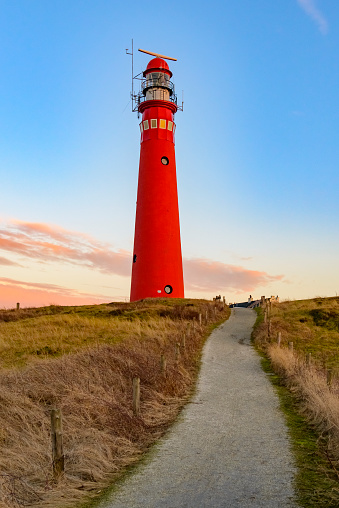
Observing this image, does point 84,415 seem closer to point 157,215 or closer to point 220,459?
point 220,459

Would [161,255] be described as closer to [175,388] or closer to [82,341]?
[82,341]

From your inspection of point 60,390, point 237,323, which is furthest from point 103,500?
point 237,323

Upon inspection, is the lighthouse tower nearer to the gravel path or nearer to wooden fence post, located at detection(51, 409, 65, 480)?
the gravel path

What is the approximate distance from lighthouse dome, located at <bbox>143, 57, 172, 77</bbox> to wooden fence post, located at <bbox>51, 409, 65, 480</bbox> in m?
34.2

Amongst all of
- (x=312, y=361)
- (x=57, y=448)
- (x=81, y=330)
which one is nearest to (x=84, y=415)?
(x=57, y=448)

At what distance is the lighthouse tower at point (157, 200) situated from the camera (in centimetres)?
3269

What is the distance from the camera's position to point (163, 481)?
6367mm

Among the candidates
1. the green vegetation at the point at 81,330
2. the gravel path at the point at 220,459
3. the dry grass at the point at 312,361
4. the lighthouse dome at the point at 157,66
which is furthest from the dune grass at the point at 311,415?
the lighthouse dome at the point at 157,66

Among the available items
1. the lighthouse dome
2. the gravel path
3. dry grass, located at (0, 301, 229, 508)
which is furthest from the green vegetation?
the lighthouse dome

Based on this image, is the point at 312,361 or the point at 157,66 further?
the point at 157,66

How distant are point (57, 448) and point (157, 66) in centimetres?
3484

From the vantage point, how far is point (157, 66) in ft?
119

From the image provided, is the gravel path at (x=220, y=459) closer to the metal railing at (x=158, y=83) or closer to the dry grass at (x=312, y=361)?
the dry grass at (x=312, y=361)

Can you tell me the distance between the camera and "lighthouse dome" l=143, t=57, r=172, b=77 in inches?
1425
